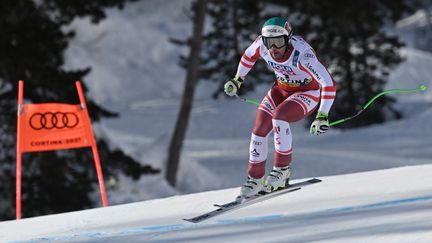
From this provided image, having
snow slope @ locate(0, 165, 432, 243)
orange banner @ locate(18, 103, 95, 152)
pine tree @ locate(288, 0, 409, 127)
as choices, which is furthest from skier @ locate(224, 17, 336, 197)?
pine tree @ locate(288, 0, 409, 127)

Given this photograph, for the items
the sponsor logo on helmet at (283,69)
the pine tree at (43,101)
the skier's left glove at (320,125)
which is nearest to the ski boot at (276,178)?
the skier's left glove at (320,125)

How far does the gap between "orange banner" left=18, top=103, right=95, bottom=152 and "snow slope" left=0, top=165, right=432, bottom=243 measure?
46.8 inches

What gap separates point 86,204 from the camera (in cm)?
1541

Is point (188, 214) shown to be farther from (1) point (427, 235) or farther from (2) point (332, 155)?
(2) point (332, 155)

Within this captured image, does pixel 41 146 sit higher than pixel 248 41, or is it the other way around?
pixel 248 41

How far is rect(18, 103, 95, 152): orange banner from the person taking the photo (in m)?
8.84

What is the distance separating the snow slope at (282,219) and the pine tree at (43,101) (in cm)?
689

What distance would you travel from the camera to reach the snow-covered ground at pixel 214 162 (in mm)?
6469

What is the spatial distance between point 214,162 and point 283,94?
1446cm

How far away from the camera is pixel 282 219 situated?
6.73 meters

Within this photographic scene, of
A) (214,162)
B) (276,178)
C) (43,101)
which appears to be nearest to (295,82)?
(276,178)

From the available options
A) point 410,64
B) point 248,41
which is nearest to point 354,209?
point 248,41

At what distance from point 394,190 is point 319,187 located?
0.85 m

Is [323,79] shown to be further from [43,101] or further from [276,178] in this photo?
[43,101]
